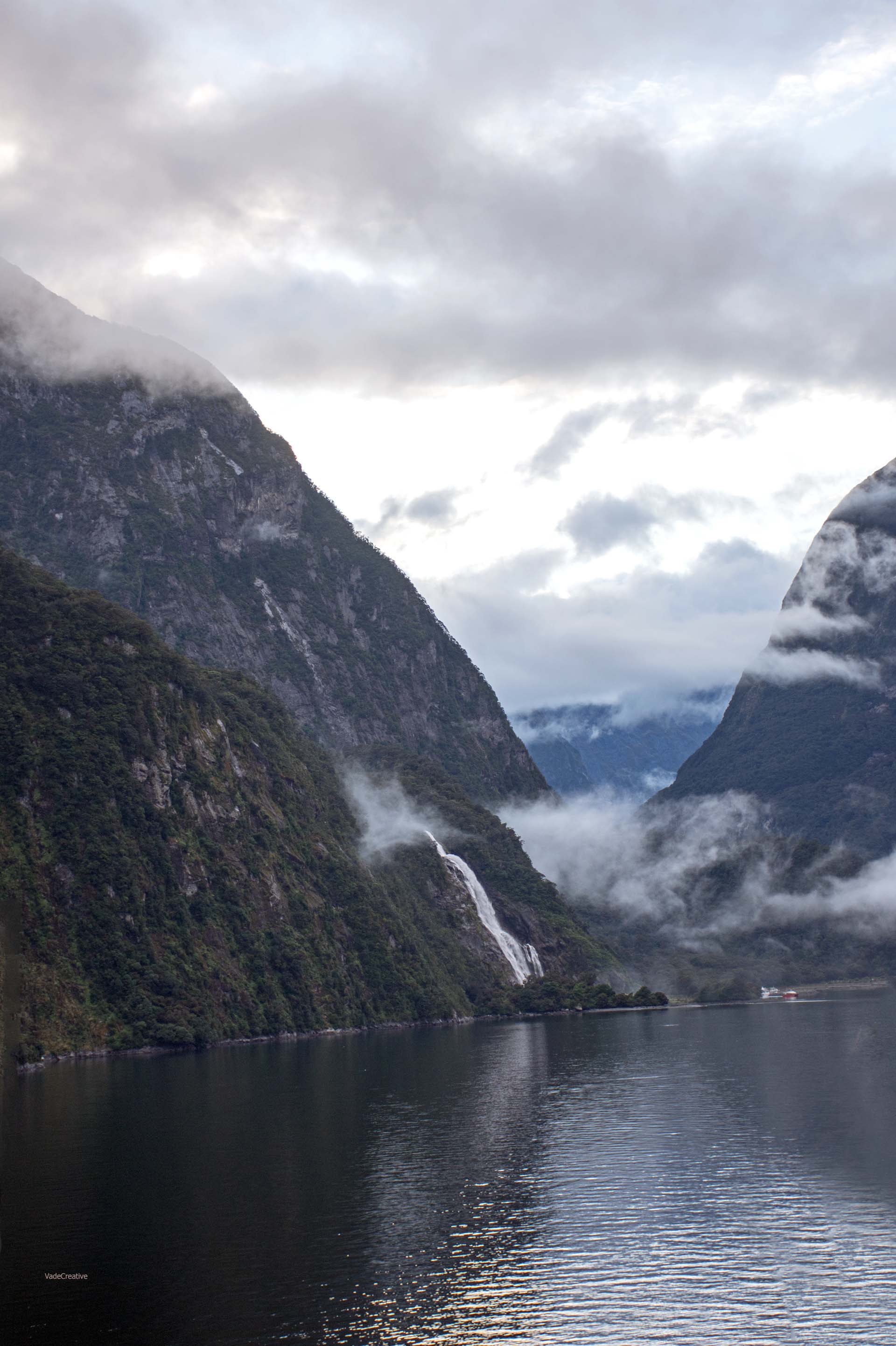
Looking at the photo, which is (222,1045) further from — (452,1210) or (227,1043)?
(452,1210)

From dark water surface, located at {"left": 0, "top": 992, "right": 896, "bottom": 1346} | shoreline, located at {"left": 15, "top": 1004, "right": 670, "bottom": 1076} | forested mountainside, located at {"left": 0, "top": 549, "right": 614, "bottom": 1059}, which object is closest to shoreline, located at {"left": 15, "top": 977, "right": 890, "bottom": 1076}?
shoreline, located at {"left": 15, "top": 1004, "right": 670, "bottom": 1076}

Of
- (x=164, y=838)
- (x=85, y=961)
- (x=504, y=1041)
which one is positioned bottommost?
(x=504, y=1041)

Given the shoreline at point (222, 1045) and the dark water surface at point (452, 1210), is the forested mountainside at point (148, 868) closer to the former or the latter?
the shoreline at point (222, 1045)

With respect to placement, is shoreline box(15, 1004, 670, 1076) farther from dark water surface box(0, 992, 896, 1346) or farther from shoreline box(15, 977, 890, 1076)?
dark water surface box(0, 992, 896, 1346)

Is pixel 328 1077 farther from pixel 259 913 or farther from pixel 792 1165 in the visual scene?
pixel 259 913

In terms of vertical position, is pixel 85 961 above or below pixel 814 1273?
above

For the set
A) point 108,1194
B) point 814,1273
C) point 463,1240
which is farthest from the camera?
point 108,1194

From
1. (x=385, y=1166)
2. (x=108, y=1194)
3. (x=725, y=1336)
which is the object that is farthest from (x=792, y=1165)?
(x=108, y=1194)

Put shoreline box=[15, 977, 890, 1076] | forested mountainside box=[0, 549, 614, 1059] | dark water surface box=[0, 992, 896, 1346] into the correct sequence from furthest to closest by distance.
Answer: forested mountainside box=[0, 549, 614, 1059] < shoreline box=[15, 977, 890, 1076] < dark water surface box=[0, 992, 896, 1346]
